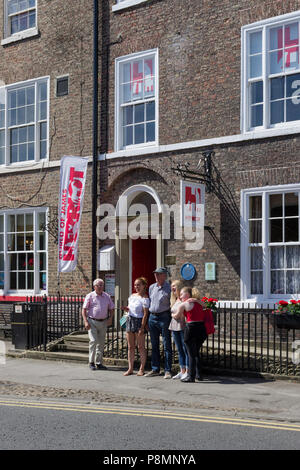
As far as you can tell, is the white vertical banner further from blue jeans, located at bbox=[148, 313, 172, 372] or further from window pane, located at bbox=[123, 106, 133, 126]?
blue jeans, located at bbox=[148, 313, 172, 372]

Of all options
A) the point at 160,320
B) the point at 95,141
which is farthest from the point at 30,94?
the point at 160,320

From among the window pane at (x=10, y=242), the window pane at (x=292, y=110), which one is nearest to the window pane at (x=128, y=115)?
the window pane at (x=292, y=110)

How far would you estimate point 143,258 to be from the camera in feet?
51.2

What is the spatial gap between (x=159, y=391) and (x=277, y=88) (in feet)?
22.3

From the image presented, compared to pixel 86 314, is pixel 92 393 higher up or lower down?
lower down

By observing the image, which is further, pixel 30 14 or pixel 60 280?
pixel 30 14

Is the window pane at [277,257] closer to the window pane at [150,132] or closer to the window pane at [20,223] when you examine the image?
the window pane at [150,132]

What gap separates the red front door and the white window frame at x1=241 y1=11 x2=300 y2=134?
12.7 ft

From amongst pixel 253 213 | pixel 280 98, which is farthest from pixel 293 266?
pixel 280 98

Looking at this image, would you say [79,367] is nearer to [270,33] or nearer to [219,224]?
[219,224]

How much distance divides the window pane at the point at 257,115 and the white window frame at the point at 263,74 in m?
0.10

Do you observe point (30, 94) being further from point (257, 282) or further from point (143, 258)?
point (257, 282)

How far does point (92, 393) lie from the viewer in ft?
31.7
